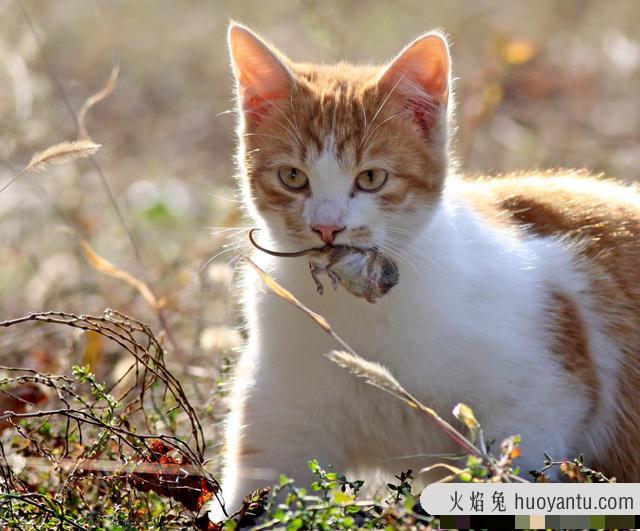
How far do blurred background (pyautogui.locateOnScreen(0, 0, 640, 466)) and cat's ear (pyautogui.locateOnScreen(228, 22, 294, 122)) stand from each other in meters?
0.40

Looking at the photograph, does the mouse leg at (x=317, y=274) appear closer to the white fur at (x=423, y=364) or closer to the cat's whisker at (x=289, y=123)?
the white fur at (x=423, y=364)

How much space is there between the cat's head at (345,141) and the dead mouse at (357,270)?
48mm

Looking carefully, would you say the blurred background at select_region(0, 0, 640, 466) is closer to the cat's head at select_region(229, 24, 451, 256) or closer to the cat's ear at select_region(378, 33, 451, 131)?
the cat's head at select_region(229, 24, 451, 256)

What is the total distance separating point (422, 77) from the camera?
2.68m

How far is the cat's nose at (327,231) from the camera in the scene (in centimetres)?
244

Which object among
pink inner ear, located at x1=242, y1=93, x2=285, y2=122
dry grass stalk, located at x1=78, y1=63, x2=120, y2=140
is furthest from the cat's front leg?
dry grass stalk, located at x1=78, y1=63, x2=120, y2=140

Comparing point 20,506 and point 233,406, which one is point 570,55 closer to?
point 233,406

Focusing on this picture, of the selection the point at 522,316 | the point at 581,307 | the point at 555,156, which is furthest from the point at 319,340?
the point at 555,156

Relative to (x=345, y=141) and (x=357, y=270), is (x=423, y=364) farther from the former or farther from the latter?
(x=345, y=141)

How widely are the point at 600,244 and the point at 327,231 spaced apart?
97 cm

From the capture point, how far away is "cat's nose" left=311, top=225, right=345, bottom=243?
2.44 m

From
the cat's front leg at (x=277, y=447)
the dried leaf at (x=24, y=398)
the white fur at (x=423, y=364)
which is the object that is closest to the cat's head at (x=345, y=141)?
the white fur at (x=423, y=364)

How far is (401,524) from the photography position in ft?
6.20

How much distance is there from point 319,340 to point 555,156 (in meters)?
2.84
